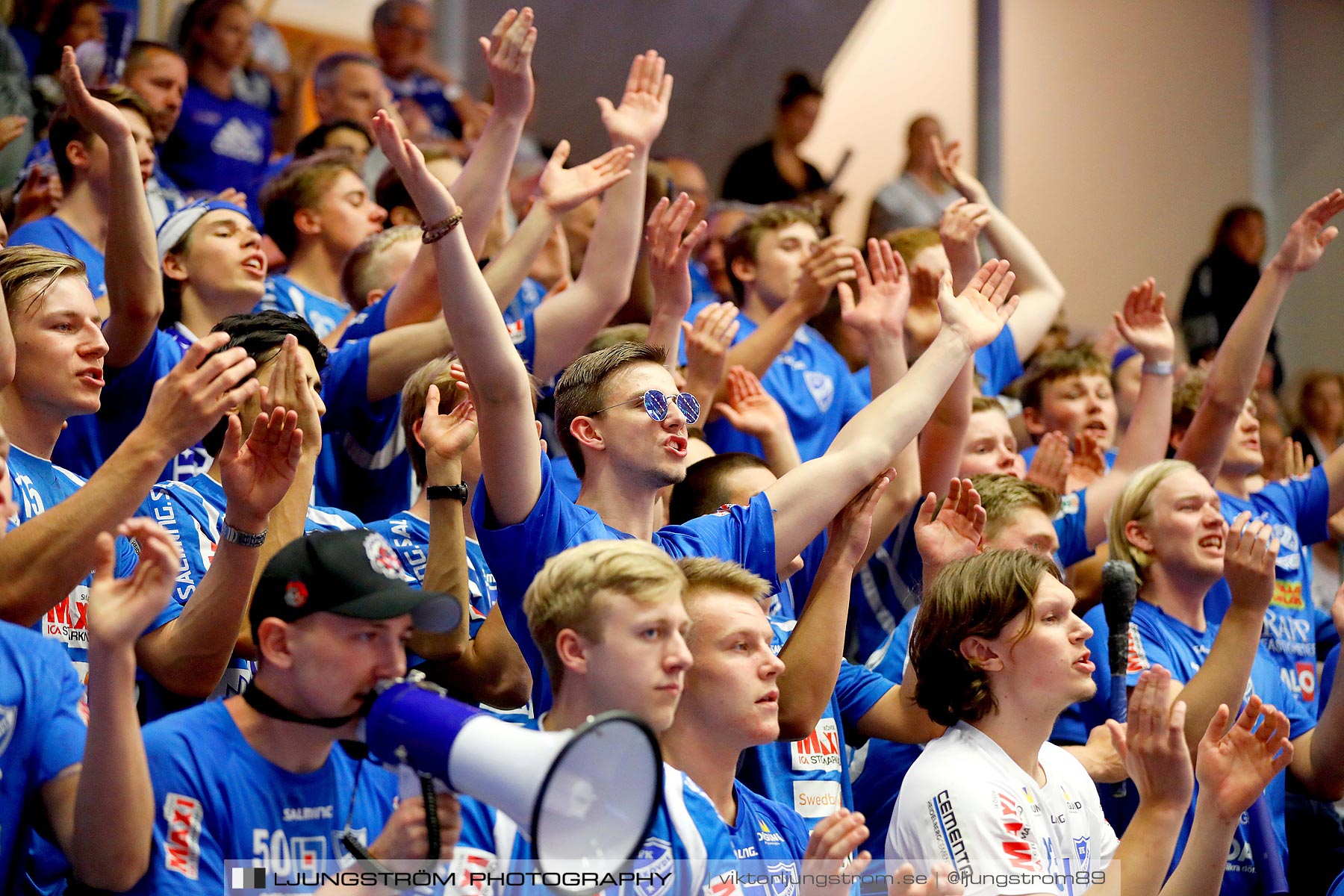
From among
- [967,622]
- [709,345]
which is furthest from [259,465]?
[709,345]

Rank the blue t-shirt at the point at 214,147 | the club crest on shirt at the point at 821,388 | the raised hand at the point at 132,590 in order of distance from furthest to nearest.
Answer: the blue t-shirt at the point at 214,147, the club crest on shirt at the point at 821,388, the raised hand at the point at 132,590

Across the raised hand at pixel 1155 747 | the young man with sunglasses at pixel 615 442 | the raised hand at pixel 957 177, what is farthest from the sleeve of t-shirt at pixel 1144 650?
the raised hand at pixel 957 177

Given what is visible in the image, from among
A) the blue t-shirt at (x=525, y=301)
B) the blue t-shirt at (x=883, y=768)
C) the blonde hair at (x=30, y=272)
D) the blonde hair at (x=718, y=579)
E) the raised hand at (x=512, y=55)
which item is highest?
the raised hand at (x=512, y=55)

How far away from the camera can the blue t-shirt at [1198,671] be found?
12.8ft

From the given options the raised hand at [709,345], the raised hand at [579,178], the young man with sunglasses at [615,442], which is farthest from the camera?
the raised hand at [709,345]

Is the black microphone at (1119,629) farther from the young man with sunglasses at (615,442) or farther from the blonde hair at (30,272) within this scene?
the blonde hair at (30,272)

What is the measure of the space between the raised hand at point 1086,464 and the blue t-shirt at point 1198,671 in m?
0.87

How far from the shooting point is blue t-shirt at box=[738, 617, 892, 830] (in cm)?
341

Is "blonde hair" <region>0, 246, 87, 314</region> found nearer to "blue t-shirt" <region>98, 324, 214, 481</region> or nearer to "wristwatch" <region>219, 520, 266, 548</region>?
"blue t-shirt" <region>98, 324, 214, 481</region>

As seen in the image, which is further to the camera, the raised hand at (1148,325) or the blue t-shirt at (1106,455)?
the blue t-shirt at (1106,455)

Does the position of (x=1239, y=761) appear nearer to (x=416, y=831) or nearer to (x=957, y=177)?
(x=416, y=831)

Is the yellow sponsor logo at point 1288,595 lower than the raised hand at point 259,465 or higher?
lower

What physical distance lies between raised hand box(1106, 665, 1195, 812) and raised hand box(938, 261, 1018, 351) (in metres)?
0.98

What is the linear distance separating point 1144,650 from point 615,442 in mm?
1769
